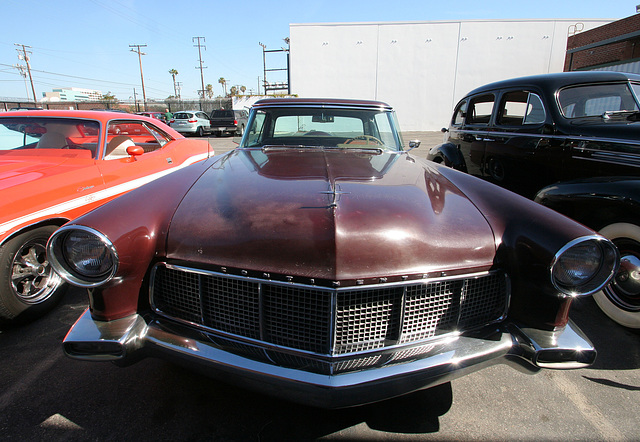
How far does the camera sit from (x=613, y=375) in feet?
6.88

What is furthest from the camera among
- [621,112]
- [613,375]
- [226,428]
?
[621,112]

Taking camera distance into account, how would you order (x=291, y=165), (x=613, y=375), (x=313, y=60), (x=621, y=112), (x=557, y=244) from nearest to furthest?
(x=557, y=244), (x=613, y=375), (x=291, y=165), (x=621, y=112), (x=313, y=60)

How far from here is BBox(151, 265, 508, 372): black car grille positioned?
1.47 m

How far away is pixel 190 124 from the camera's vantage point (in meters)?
18.4

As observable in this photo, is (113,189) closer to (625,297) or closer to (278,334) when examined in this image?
(278,334)

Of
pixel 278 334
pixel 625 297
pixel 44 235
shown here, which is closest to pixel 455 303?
pixel 278 334

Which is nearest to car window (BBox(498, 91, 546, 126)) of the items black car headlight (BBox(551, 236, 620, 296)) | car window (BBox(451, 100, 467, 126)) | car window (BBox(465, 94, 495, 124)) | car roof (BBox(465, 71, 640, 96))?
car roof (BBox(465, 71, 640, 96))

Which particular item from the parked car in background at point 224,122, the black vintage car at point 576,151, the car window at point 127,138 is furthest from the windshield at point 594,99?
the parked car in background at point 224,122

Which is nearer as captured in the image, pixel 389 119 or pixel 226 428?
pixel 226 428

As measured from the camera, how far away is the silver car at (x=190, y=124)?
1838 centimetres

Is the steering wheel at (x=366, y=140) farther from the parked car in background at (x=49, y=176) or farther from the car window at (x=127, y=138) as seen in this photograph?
the car window at (x=127, y=138)

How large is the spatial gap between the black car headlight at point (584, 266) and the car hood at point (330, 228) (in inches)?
11.0

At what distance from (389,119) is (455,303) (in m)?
2.09

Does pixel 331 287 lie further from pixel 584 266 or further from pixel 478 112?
pixel 478 112
